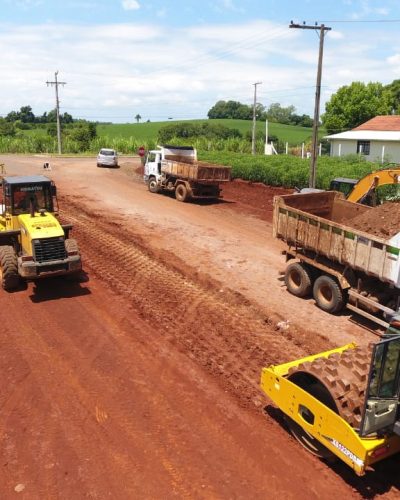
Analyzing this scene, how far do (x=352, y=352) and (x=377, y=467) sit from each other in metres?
1.46

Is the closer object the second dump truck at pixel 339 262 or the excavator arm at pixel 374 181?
the second dump truck at pixel 339 262

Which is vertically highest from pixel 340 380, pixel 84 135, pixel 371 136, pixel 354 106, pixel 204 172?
pixel 354 106

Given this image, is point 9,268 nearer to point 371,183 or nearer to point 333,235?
point 333,235

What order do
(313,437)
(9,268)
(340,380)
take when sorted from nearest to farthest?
1. (340,380)
2. (313,437)
3. (9,268)

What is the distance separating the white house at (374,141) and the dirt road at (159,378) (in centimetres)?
2994

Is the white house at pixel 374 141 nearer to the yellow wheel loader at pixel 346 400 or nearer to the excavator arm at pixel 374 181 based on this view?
the excavator arm at pixel 374 181

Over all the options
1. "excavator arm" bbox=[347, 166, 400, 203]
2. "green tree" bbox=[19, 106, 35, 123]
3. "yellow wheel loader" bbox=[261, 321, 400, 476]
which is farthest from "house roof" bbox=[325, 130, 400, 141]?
"green tree" bbox=[19, 106, 35, 123]

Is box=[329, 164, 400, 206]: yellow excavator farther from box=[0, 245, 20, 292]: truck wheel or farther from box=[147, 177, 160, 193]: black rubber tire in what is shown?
box=[147, 177, 160, 193]: black rubber tire

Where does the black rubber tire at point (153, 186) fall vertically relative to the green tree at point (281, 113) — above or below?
below

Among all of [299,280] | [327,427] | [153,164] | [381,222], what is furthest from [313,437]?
[153,164]

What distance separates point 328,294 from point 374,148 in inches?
1396

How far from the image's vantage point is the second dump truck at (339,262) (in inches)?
378

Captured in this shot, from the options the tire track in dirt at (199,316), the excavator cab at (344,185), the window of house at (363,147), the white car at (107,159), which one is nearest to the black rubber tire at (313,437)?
the tire track in dirt at (199,316)

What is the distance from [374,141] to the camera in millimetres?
42500
